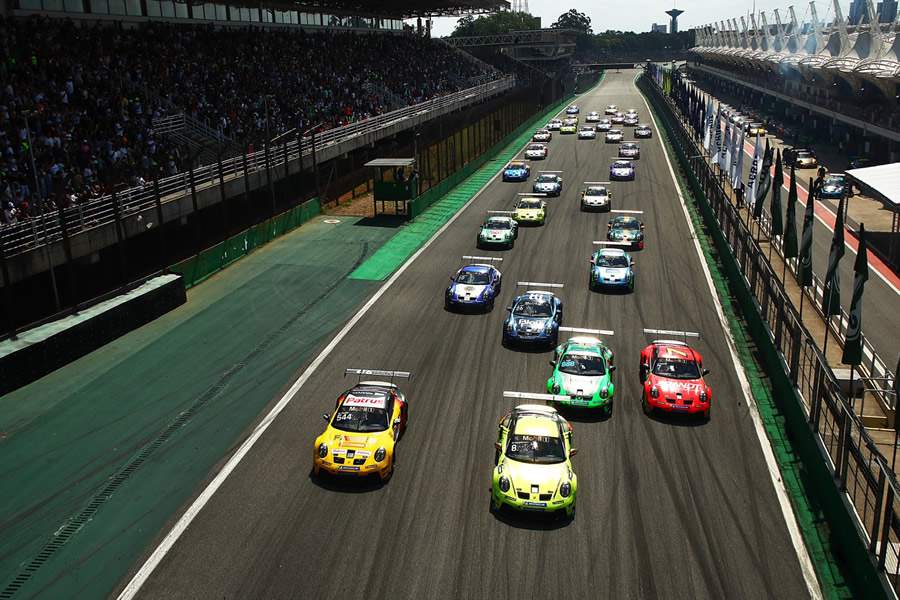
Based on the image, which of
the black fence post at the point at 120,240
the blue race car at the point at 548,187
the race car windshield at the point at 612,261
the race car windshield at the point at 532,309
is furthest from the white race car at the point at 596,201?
the black fence post at the point at 120,240

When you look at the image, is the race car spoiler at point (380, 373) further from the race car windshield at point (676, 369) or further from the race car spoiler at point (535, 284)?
the race car spoiler at point (535, 284)

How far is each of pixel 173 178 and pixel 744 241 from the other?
837 inches

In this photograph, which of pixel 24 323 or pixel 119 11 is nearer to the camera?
pixel 24 323

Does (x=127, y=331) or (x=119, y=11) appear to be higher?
(x=119, y=11)

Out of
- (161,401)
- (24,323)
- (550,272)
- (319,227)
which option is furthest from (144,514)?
(319,227)

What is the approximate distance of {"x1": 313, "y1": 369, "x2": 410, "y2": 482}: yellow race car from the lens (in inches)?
603

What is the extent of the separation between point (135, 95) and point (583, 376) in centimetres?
2736

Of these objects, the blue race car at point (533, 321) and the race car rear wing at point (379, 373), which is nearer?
the race car rear wing at point (379, 373)

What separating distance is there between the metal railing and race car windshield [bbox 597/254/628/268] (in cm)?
1573

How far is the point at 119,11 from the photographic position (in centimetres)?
4369

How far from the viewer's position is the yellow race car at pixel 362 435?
15.3 m

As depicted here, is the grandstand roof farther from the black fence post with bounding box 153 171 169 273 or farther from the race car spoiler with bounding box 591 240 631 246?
the race car spoiler with bounding box 591 240 631 246

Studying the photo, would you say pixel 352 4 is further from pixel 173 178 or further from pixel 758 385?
pixel 758 385

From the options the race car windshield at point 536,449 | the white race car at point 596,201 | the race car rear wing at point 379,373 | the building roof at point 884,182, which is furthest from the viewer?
the white race car at point 596,201
